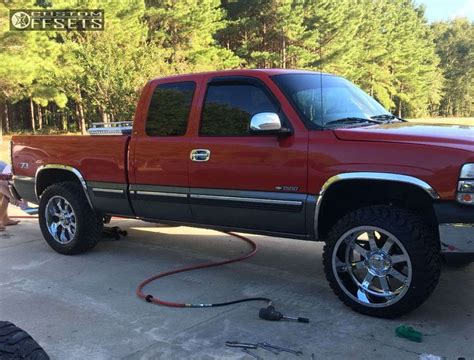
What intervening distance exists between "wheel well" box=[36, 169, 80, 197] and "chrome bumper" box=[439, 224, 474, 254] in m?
4.27

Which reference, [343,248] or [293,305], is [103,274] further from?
[343,248]

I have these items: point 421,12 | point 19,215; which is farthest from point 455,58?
point 19,215

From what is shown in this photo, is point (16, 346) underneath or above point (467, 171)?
underneath

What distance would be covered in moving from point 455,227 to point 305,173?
1.22 m

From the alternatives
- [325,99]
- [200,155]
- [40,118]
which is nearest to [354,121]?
[325,99]

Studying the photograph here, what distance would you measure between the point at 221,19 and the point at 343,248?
120 feet

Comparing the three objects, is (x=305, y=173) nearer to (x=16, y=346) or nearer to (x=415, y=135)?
(x=415, y=135)

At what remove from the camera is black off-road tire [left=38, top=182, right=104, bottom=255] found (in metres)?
6.21

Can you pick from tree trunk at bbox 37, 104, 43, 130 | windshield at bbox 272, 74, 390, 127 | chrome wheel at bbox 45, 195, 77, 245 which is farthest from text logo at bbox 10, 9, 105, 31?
windshield at bbox 272, 74, 390, 127

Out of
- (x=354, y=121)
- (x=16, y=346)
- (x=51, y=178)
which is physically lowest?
(x=16, y=346)

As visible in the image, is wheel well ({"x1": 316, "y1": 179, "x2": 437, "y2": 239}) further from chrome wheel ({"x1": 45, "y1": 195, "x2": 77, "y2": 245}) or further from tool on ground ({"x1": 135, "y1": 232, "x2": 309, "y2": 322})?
chrome wheel ({"x1": 45, "y1": 195, "x2": 77, "y2": 245})

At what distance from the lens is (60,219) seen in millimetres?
6465

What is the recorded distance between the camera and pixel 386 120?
16.3 ft

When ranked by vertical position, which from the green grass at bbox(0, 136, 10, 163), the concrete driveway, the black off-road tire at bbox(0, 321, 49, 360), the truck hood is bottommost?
the concrete driveway
